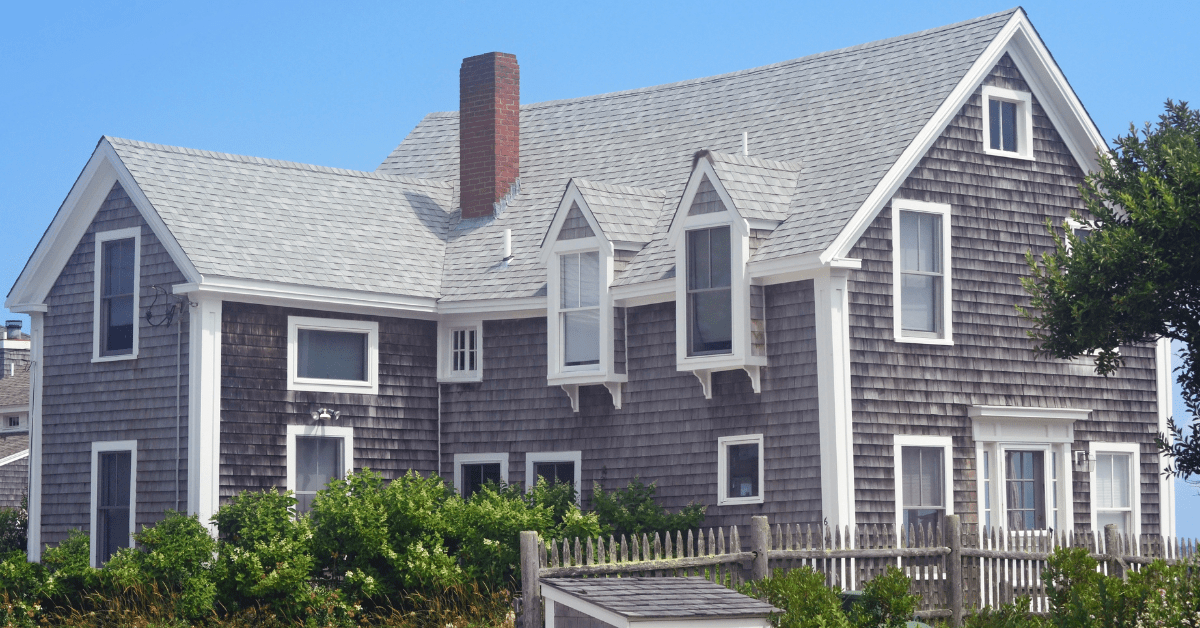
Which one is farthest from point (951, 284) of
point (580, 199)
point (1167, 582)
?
point (1167, 582)

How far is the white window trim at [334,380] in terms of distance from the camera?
2672 cm

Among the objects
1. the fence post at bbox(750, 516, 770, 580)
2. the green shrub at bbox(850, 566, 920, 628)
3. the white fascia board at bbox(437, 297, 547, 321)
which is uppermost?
the white fascia board at bbox(437, 297, 547, 321)

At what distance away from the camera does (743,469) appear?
80.4ft

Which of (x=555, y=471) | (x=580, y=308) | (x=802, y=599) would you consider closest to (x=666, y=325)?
(x=580, y=308)

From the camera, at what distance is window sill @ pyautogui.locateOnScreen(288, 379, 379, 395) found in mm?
26781

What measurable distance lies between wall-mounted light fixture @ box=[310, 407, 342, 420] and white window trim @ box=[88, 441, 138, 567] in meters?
3.07

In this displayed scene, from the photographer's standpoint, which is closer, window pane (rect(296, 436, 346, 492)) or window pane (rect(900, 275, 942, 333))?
window pane (rect(900, 275, 942, 333))

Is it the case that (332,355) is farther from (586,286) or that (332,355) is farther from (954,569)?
(954,569)

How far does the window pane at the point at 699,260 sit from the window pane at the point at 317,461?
7.13 meters

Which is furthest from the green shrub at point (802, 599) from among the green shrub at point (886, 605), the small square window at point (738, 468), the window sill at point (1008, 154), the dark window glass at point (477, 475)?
the dark window glass at point (477, 475)

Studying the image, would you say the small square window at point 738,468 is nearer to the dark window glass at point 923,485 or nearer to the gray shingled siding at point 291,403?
the dark window glass at point 923,485

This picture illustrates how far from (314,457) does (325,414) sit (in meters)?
0.77

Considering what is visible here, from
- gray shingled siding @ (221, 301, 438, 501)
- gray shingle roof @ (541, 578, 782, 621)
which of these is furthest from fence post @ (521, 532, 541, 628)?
Result: gray shingled siding @ (221, 301, 438, 501)

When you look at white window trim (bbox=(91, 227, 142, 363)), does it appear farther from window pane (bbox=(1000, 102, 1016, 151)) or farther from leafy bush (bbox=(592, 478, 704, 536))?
window pane (bbox=(1000, 102, 1016, 151))
